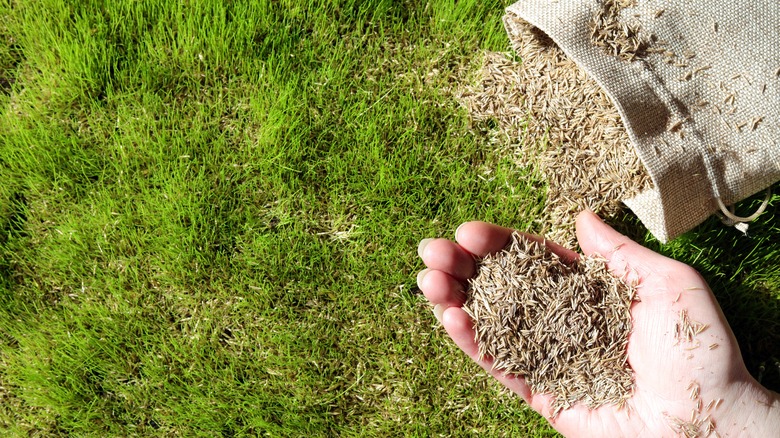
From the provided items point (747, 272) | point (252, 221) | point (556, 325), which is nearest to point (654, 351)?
point (556, 325)

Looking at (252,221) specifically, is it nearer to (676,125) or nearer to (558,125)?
(558,125)

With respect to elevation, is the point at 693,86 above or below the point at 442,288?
above

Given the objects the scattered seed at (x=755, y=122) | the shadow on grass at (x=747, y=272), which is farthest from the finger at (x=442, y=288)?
the scattered seed at (x=755, y=122)

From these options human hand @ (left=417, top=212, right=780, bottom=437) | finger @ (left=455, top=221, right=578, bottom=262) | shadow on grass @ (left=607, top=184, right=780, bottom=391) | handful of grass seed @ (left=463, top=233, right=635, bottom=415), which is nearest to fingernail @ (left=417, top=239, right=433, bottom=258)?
human hand @ (left=417, top=212, right=780, bottom=437)

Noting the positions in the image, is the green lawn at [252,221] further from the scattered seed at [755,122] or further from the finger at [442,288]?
the scattered seed at [755,122]

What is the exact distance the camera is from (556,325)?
215 centimetres

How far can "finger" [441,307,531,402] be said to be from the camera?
2.16 m

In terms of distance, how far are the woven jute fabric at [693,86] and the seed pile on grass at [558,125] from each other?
0.18 metres

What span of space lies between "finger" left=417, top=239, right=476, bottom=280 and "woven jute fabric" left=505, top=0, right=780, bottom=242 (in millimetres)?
723

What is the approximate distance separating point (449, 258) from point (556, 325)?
0.47 m

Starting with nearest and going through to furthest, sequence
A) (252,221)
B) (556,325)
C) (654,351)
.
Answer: (654,351) → (556,325) → (252,221)

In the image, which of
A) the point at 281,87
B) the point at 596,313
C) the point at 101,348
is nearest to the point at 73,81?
the point at 281,87

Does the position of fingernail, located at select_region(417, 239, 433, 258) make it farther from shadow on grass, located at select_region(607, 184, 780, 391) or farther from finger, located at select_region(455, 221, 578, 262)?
shadow on grass, located at select_region(607, 184, 780, 391)

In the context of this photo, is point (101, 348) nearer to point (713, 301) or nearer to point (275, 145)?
point (275, 145)
